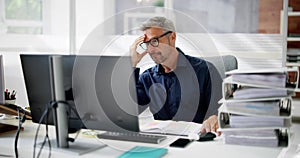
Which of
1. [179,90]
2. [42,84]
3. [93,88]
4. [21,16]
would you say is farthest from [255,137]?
[21,16]

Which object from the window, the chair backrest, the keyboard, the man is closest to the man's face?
the man

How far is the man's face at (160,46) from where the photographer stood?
2.24 meters

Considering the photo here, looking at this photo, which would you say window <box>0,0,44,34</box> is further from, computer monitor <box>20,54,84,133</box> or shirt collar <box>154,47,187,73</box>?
computer monitor <box>20,54,84,133</box>

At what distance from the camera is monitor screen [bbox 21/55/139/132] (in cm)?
160

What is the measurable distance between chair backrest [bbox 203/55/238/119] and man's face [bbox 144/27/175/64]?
12.4 inches

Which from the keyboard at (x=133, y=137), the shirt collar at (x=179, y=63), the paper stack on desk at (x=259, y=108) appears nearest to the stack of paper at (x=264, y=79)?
the paper stack on desk at (x=259, y=108)

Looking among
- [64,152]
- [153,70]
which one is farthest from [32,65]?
[153,70]

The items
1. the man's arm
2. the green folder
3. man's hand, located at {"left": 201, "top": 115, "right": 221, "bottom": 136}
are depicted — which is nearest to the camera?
the green folder

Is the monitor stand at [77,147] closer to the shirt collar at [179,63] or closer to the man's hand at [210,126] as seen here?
the man's hand at [210,126]

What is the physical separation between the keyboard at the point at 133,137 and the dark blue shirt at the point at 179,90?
19.0 inches

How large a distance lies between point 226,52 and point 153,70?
2280 mm

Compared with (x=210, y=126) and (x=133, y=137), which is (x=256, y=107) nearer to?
(x=210, y=126)

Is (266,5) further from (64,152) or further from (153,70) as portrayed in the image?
(64,152)

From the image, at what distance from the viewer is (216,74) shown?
261cm
